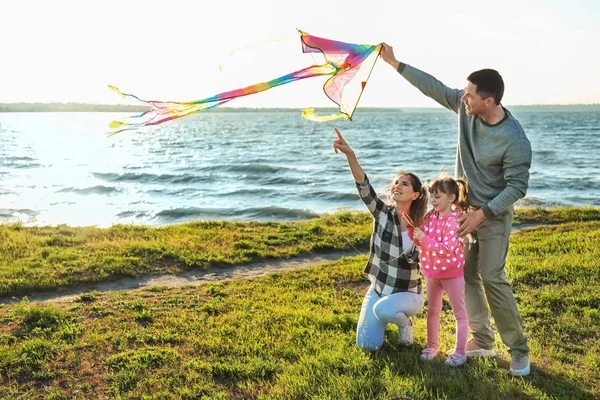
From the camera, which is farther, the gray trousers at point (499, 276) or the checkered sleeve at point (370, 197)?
the checkered sleeve at point (370, 197)

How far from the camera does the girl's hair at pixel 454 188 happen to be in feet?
17.1

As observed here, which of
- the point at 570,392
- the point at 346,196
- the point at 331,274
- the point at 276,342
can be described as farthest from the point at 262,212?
the point at 570,392

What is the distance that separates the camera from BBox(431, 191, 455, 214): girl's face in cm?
520

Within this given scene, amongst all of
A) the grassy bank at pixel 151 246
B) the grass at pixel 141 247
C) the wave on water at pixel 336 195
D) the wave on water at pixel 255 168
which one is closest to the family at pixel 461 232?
the grass at pixel 141 247

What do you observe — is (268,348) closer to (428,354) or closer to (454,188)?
(428,354)

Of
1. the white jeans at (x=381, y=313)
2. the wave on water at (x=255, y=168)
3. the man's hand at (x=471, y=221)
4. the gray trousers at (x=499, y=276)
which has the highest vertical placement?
the man's hand at (x=471, y=221)

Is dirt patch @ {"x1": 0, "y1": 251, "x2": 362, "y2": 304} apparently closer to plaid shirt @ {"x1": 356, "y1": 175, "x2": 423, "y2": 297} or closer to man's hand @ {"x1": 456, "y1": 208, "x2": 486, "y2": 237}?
plaid shirt @ {"x1": 356, "y1": 175, "x2": 423, "y2": 297}

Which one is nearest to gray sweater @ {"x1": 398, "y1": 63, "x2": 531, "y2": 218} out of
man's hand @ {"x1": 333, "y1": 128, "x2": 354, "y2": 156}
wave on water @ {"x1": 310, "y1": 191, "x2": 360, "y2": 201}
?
man's hand @ {"x1": 333, "y1": 128, "x2": 354, "y2": 156}

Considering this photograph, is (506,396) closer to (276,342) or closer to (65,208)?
(276,342)

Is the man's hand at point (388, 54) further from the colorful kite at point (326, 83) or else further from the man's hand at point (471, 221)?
the man's hand at point (471, 221)

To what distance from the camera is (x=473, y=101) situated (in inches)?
189

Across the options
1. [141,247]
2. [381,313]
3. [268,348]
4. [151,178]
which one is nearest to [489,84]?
[381,313]

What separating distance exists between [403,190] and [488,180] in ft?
2.63

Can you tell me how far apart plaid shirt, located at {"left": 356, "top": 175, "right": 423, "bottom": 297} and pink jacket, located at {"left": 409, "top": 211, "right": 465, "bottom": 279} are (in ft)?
1.00
